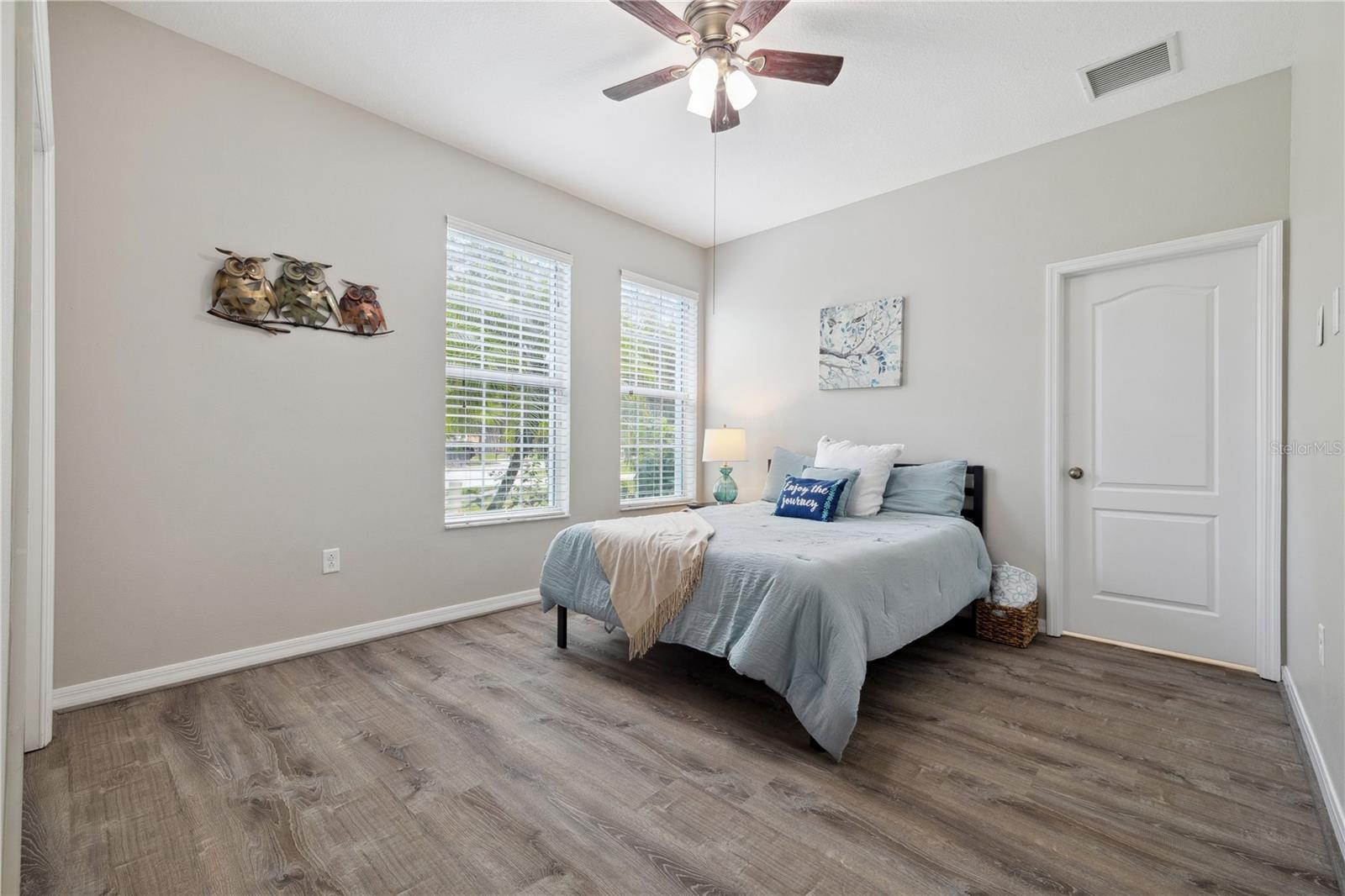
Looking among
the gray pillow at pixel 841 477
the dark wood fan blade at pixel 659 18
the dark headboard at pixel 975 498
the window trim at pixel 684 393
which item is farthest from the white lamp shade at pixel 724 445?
the dark wood fan blade at pixel 659 18

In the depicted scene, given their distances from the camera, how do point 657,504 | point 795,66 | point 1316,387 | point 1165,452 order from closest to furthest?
1. point 1316,387
2. point 795,66
3. point 1165,452
4. point 657,504

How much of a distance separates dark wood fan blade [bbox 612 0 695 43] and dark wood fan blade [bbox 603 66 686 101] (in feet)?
0.34

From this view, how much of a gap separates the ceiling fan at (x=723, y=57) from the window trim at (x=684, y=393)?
6.94ft

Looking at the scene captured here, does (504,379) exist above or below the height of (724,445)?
above

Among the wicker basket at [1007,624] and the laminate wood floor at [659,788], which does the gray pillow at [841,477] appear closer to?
the wicker basket at [1007,624]

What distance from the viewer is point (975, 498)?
3611 millimetres

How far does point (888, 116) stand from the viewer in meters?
3.14

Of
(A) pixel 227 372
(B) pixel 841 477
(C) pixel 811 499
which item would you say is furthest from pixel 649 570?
(A) pixel 227 372

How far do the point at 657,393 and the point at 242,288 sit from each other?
2750 millimetres

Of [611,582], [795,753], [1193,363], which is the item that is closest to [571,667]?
[611,582]

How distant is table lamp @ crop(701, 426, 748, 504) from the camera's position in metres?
4.50

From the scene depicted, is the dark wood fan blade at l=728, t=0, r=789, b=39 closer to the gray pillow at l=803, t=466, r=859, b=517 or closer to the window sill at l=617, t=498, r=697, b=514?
the gray pillow at l=803, t=466, r=859, b=517

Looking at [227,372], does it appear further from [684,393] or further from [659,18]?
[684,393]

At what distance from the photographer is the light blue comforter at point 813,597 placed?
81.7 inches
